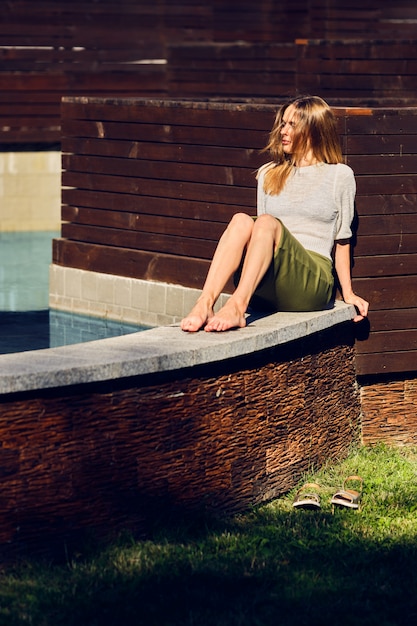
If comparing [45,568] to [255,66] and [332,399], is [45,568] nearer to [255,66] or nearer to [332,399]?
[332,399]

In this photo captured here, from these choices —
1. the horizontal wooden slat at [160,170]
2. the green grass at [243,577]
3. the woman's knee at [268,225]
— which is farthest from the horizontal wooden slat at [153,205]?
the green grass at [243,577]

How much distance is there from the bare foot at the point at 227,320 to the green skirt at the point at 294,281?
0.32 metres

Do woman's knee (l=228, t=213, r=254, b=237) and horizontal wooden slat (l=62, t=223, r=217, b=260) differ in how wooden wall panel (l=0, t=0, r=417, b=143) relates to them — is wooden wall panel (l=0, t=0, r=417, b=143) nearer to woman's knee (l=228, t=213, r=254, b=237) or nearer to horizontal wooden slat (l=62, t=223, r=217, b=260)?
horizontal wooden slat (l=62, t=223, r=217, b=260)

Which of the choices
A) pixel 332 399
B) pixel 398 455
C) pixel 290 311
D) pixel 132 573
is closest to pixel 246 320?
pixel 290 311

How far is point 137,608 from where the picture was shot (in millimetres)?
5047

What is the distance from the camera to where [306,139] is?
23.6 ft

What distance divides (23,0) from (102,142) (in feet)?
23.9

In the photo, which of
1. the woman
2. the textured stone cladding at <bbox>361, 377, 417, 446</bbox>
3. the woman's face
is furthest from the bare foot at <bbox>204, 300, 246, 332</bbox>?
the textured stone cladding at <bbox>361, 377, 417, 446</bbox>

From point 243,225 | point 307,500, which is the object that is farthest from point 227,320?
point 307,500

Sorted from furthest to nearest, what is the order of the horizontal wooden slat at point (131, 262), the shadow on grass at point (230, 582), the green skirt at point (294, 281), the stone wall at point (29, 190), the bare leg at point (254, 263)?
1. the stone wall at point (29, 190)
2. the horizontal wooden slat at point (131, 262)
3. the green skirt at point (294, 281)
4. the bare leg at point (254, 263)
5. the shadow on grass at point (230, 582)

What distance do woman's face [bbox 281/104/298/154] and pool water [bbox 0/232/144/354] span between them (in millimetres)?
3146

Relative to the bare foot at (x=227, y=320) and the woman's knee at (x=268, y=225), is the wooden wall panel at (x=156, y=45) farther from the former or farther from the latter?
the bare foot at (x=227, y=320)

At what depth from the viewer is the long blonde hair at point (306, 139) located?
7.13m

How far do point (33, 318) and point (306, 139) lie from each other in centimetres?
445
